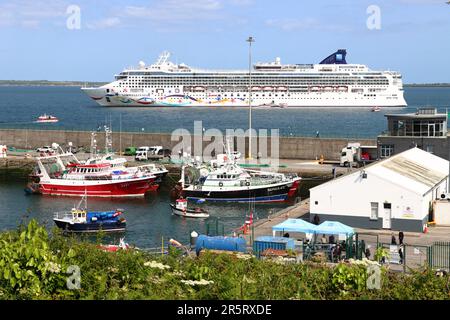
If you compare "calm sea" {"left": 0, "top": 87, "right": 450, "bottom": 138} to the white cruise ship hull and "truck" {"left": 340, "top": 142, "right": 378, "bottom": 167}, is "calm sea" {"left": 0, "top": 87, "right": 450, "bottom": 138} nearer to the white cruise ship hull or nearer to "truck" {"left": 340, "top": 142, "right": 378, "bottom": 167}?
the white cruise ship hull

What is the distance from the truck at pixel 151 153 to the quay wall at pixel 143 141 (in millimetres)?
1417

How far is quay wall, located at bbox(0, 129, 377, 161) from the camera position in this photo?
46.7 m

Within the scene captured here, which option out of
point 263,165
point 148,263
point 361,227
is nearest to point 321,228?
point 361,227

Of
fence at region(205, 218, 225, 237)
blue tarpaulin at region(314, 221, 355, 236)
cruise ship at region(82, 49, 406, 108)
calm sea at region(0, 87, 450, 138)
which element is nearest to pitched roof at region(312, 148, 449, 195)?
blue tarpaulin at region(314, 221, 355, 236)

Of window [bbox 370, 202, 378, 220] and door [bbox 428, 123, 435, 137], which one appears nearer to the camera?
window [bbox 370, 202, 378, 220]

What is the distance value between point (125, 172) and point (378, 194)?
19.5 metres

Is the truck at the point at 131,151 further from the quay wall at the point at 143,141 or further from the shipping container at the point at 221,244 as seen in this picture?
the shipping container at the point at 221,244

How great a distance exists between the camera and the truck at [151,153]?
1864 inches

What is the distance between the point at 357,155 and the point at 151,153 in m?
13.9

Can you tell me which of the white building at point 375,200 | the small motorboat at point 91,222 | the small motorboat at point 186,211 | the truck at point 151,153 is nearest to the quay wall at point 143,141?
the truck at point 151,153

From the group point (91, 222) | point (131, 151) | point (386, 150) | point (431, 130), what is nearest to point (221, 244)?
point (91, 222)

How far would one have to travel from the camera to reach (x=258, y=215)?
33.4m

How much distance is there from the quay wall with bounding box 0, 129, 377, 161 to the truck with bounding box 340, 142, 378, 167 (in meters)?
3.12
